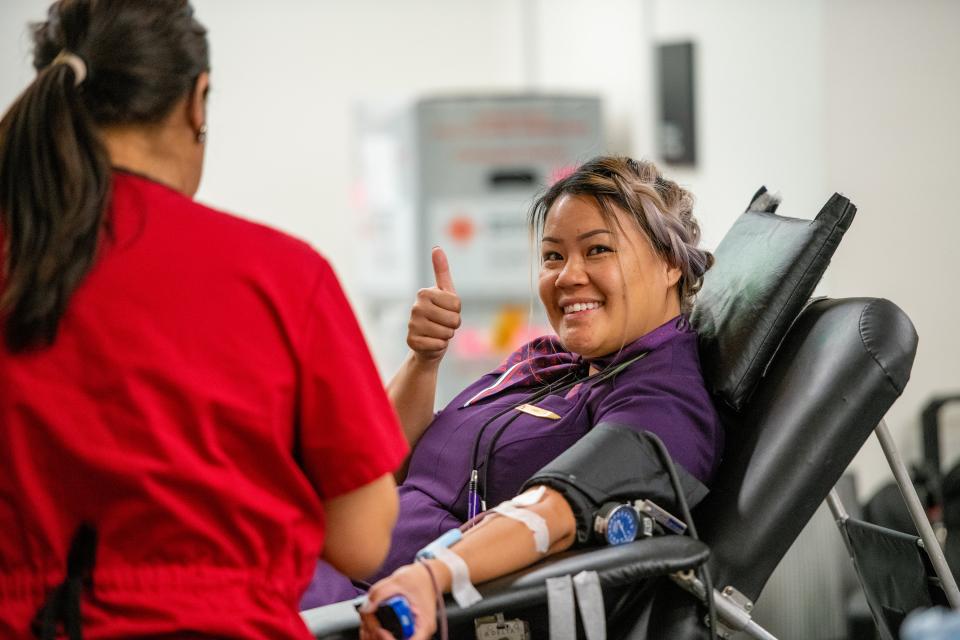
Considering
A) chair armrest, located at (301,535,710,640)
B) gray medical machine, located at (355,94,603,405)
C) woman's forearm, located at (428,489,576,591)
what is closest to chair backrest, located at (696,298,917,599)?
chair armrest, located at (301,535,710,640)

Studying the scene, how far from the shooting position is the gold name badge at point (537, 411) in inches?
67.5

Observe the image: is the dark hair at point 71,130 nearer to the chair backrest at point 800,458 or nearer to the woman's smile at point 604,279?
the woman's smile at point 604,279

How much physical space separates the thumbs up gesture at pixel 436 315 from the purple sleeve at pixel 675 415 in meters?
0.30

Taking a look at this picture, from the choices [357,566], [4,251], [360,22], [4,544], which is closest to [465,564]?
[357,566]

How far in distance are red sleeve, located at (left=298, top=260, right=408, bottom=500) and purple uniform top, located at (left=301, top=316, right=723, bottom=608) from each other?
52cm

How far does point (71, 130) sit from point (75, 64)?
0.07 m

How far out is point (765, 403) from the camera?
1651 mm

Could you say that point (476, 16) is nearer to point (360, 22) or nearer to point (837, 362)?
point (360, 22)

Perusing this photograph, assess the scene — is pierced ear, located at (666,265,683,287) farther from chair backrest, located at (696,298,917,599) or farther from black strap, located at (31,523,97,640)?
black strap, located at (31,523,97,640)

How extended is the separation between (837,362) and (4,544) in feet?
3.60

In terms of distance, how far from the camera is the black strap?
1048 mm

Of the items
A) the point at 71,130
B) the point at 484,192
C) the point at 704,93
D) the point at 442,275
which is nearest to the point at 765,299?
the point at 442,275

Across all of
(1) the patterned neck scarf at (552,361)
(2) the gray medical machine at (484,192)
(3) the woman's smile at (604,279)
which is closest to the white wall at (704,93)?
(2) the gray medical machine at (484,192)

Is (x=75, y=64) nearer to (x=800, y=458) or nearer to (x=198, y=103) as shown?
(x=198, y=103)
